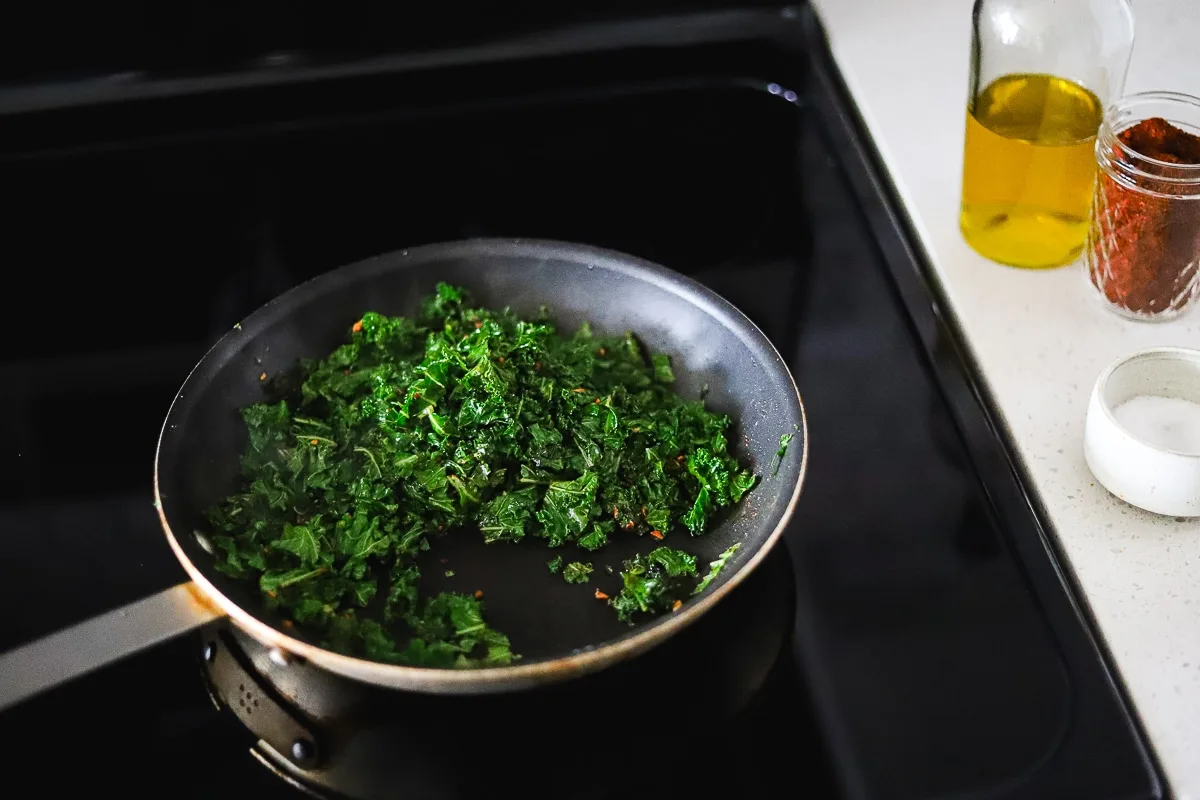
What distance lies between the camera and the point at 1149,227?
3.58 feet

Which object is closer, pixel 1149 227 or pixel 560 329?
pixel 1149 227

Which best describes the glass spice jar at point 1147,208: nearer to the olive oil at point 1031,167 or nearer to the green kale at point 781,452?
the olive oil at point 1031,167

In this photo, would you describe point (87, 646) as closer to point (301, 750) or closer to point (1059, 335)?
point (301, 750)

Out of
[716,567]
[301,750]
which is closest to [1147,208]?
[716,567]

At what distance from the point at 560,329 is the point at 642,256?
0.59ft

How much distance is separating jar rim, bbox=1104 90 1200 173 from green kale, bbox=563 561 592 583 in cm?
62

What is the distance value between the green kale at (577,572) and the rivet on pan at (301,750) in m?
0.26

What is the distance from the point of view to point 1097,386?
1.01 m

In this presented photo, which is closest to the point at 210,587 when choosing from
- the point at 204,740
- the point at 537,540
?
the point at 204,740

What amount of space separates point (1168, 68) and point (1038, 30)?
30cm

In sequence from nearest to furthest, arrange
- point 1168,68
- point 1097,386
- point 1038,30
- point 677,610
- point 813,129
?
point 677,610 → point 1097,386 → point 1038,30 → point 1168,68 → point 813,129

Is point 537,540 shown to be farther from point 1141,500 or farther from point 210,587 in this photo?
point 1141,500

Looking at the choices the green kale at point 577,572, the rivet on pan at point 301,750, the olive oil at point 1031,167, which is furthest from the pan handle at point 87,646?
the olive oil at point 1031,167

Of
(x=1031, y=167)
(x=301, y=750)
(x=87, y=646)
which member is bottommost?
(x=301, y=750)
